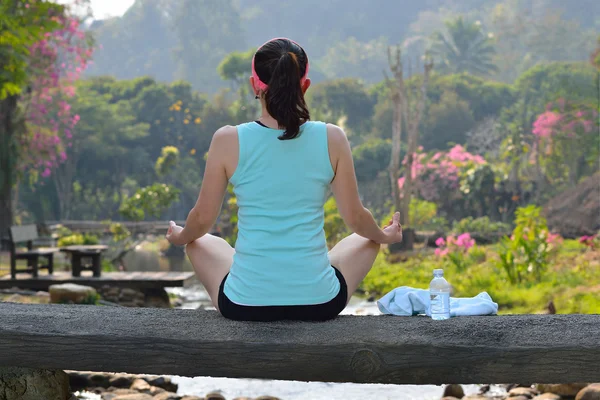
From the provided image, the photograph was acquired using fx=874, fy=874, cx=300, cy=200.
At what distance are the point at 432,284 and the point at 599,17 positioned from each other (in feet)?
242

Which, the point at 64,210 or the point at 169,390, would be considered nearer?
the point at 169,390

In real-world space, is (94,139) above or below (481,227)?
above

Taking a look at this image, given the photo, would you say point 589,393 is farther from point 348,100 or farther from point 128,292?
point 348,100

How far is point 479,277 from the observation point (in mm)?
11047

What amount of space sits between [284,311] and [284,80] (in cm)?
87

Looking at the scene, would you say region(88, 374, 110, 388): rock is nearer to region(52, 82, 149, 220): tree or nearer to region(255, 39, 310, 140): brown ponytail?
region(255, 39, 310, 140): brown ponytail

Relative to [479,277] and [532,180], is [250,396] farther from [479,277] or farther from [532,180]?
[532,180]

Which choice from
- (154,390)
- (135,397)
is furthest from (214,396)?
(135,397)

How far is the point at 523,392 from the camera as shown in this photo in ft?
19.9

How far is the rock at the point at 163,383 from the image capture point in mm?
6770

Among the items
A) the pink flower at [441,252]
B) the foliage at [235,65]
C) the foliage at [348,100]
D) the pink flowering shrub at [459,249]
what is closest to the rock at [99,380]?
the pink flowering shrub at [459,249]

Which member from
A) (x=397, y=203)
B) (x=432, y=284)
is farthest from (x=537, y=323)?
(x=397, y=203)

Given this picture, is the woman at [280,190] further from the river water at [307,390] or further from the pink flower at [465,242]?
the pink flower at [465,242]

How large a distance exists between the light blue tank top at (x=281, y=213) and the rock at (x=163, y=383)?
12.2ft
